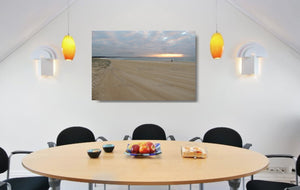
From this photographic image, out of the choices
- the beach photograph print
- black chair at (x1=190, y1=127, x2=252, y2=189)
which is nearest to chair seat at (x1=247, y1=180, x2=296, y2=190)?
black chair at (x1=190, y1=127, x2=252, y2=189)

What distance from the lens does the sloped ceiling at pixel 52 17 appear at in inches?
118

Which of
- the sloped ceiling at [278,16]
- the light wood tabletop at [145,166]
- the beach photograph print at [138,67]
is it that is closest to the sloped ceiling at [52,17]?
the sloped ceiling at [278,16]

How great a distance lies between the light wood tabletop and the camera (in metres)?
1.49

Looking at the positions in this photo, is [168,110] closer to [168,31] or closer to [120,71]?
[120,71]

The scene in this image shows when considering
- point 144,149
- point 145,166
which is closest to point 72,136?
point 144,149

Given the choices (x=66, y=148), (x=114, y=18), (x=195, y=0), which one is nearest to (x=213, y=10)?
(x=195, y=0)

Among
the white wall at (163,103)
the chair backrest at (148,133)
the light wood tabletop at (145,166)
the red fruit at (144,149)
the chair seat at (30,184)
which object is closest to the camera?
the light wood tabletop at (145,166)

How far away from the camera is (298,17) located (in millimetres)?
2924

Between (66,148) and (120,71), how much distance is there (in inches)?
68.6

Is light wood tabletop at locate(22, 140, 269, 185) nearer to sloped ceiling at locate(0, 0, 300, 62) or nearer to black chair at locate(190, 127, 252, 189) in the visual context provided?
black chair at locate(190, 127, 252, 189)

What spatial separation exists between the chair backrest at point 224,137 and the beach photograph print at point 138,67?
0.89 m

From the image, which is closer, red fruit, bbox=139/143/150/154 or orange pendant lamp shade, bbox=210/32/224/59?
red fruit, bbox=139/143/150/154

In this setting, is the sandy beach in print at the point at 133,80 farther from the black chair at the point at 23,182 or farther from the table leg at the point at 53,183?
the table leg at the point at 53,183

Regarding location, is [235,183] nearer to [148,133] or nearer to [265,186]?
[265,186]
